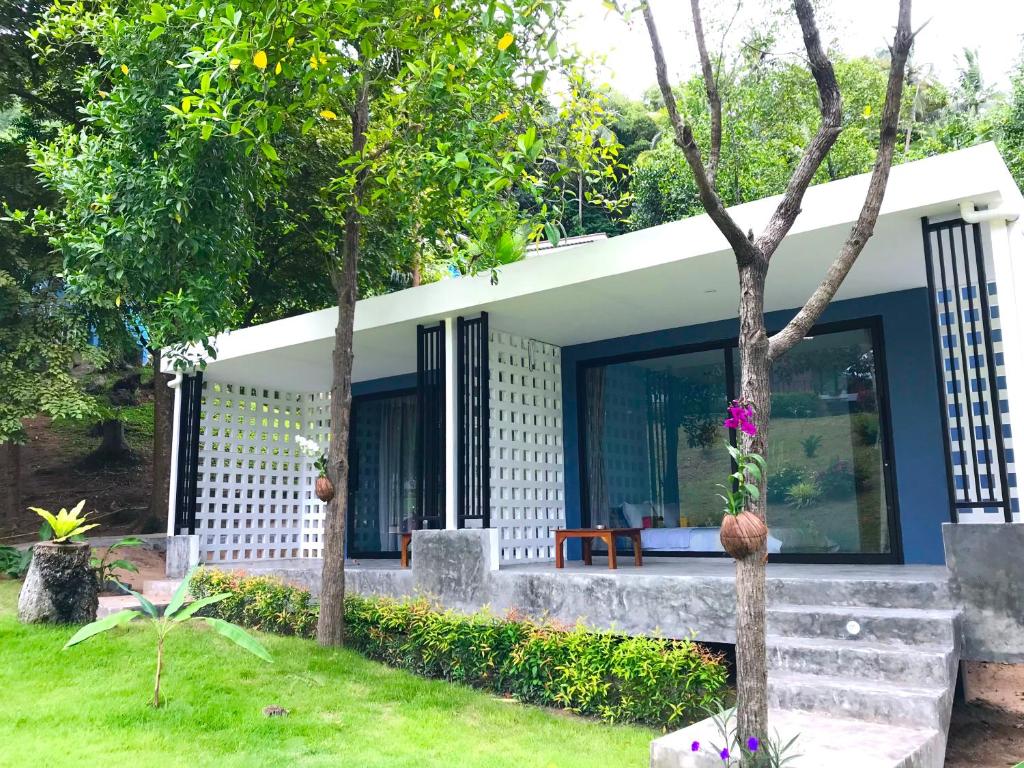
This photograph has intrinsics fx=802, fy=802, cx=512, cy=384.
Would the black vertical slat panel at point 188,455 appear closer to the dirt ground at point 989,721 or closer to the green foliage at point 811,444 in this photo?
the green foliage at point 811,444

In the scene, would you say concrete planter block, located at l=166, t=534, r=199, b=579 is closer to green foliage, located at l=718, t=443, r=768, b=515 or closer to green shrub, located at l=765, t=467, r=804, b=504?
green shrub, located at l=765, t=467, r=804, b=504

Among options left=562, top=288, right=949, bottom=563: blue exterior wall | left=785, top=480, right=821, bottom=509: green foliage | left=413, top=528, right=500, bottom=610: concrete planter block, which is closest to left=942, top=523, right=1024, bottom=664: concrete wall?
left=562, top=288, right=949, bottom=563: blue exterior wall

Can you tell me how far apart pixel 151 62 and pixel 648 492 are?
5584mm

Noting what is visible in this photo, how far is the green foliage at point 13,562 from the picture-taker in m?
9.04

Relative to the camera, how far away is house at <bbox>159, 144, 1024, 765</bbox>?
4.64 metres

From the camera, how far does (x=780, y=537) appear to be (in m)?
6.92

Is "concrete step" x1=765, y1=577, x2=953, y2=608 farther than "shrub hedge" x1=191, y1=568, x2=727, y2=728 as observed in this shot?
No

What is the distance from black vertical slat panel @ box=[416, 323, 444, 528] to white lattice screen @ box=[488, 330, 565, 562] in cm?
45

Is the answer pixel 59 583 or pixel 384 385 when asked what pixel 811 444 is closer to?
pixel 384 385

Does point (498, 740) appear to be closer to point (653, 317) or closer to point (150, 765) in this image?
point (150, 765)

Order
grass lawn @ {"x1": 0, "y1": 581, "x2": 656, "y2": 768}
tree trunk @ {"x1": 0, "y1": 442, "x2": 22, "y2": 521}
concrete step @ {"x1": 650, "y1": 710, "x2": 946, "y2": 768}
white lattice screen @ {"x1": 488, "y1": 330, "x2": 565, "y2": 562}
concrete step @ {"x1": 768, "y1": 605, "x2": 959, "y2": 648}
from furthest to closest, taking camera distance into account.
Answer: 1. tree trunk @ {"x1": 0, "y1": 442, "x2": 22, "y2": 521}
2. white lattice screen @ {"x1": 488, "y1": 330, "x2": 565, "y2": 562}
3. concrete step @ {"x1": 768, "y1": 605, "x2": 959, "y2": 648}
4. grass lawn @ {"x1": 0, "y1": 581, "x2": 656, "y2": 768}
5. concrete step @ {"x1": 650, "y1": 710, "x2": 946, "y2": 768}

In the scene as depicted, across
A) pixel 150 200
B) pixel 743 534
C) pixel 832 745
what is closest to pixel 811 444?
pixel 832 745

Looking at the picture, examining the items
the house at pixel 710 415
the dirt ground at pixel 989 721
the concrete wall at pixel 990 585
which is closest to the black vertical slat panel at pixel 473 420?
the house at pixel 710 415

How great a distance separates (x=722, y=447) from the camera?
7512 mm
